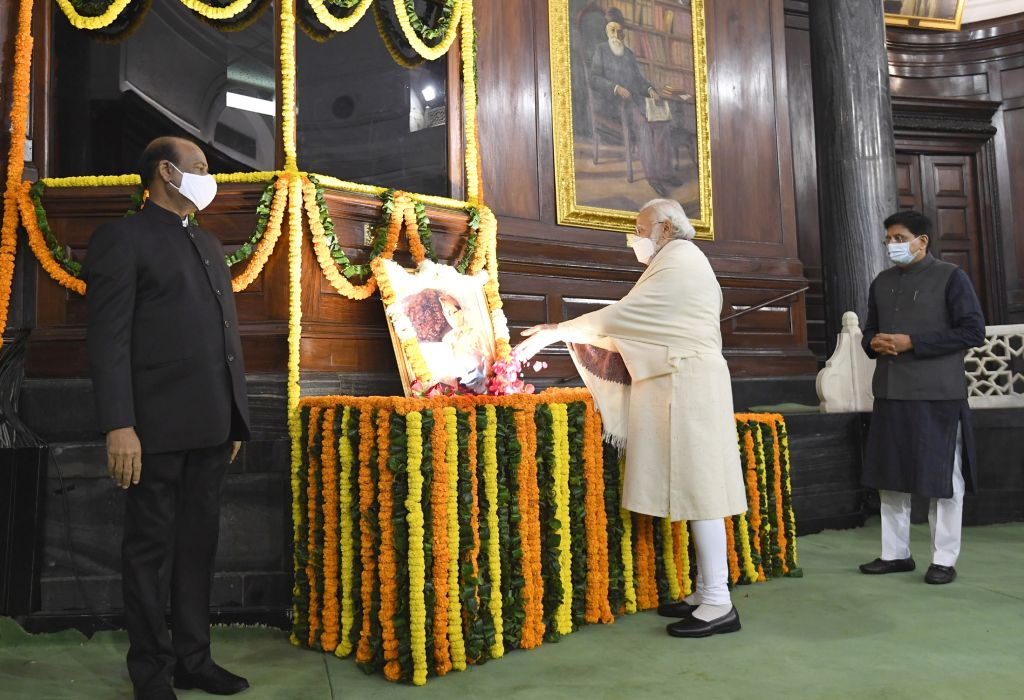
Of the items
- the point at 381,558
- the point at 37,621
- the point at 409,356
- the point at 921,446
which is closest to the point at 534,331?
the point at 409,356

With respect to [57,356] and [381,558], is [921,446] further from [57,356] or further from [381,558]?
[57,356]

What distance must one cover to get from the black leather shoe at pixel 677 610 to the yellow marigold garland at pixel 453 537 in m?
1.01

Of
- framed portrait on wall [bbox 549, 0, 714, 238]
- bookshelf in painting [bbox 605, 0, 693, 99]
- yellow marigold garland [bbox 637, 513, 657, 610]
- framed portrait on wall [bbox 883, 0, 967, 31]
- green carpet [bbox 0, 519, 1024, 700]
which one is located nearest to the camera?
green carpet [bbox 0, 519, 1024, 700]

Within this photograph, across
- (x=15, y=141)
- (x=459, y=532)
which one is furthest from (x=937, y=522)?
(x=15, y=141)

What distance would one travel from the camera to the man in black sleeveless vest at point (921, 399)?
148 inches

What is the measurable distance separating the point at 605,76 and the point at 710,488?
321cm

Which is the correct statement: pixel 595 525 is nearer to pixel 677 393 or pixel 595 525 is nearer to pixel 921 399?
pixel 677 393

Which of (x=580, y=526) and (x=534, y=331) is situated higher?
(x=534, y=331)

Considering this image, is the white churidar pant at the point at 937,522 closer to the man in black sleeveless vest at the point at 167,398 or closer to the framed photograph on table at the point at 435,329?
the framed photograph on table at the point at 435,329

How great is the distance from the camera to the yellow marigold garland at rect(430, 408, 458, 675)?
8.79 feet

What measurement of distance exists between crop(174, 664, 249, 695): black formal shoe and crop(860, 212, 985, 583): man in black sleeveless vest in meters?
2.86

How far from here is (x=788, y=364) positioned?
6.03 metres

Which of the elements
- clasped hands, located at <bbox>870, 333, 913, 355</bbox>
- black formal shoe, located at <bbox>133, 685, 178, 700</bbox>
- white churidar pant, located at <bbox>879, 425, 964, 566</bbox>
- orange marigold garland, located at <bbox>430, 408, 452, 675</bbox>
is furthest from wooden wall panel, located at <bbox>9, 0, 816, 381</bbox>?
white churidar pant, located at <bbox>879, 425, 964, 566</bbox>

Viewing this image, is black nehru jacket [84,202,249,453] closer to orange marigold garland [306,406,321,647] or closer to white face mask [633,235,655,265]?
orange marigold garland [306,406,321,647]
